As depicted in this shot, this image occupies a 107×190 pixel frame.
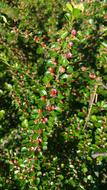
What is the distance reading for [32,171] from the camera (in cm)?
233

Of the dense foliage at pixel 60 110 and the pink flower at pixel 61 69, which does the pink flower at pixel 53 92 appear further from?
the pink flower at pixel 61 69

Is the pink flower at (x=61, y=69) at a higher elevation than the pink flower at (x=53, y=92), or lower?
higher

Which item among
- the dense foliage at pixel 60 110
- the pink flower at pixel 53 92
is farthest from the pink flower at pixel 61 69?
the pink flower at pixel 53 92

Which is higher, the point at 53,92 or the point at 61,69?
the point at 61,69

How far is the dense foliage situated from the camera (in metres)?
2.16

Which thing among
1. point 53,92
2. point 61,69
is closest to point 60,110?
point 53,92

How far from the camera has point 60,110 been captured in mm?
2191

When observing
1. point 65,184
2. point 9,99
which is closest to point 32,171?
point 65,184

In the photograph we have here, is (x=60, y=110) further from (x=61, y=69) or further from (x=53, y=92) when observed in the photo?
(x=61, y=69)

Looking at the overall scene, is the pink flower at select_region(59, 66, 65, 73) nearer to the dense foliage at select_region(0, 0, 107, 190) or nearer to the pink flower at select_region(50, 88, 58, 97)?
the dense foliage at select_region(0, 0, 107, 190)

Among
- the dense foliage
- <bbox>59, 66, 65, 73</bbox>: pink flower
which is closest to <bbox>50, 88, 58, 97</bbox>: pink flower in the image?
the dense foliage

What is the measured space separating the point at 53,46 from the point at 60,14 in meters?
4.66

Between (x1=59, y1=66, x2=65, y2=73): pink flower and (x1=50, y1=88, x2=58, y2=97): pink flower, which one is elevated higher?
(x1=59, y1=66, x2=65, y2=73): pink flower

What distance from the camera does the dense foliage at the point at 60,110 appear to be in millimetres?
2164
